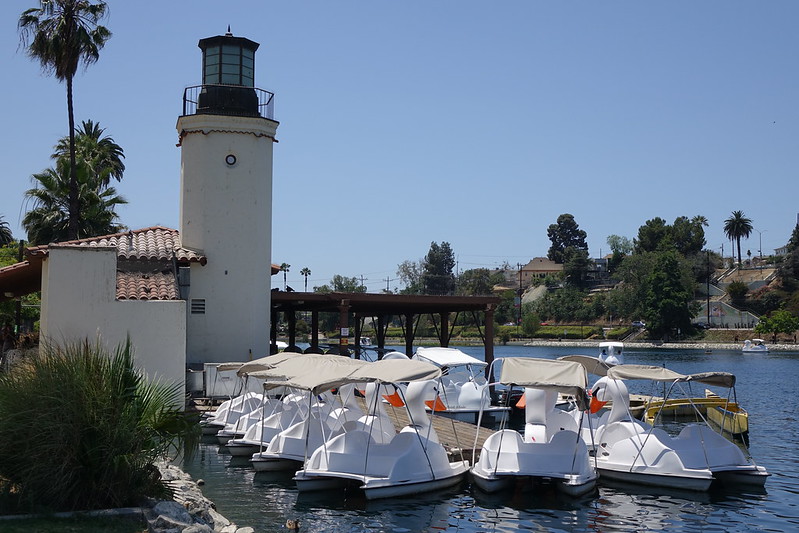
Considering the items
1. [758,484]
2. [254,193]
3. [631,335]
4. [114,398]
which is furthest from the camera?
[631,335]

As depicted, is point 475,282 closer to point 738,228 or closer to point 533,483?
point 738,228

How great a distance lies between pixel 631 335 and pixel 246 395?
117 m

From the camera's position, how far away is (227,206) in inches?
1328

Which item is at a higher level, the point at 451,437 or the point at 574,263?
the point at 574,263

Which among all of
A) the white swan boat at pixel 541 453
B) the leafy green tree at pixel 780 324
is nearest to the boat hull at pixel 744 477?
the white swan boat at pixel 541 453

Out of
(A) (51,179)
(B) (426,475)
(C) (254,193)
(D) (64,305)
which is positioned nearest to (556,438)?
(B) (426,475)

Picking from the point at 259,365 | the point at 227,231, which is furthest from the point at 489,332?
the point at 259,365

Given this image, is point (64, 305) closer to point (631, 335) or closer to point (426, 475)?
point (426, 475)

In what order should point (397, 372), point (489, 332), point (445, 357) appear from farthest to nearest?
point (489, 332) < point (445, 357) < point (397, 372)

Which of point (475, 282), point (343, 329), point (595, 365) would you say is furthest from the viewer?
point (475, 282)

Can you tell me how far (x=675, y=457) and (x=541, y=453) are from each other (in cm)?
337

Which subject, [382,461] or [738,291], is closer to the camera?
[382,461]

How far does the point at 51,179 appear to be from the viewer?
41.2m

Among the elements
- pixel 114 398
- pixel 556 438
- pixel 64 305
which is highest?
pixel 64 305
